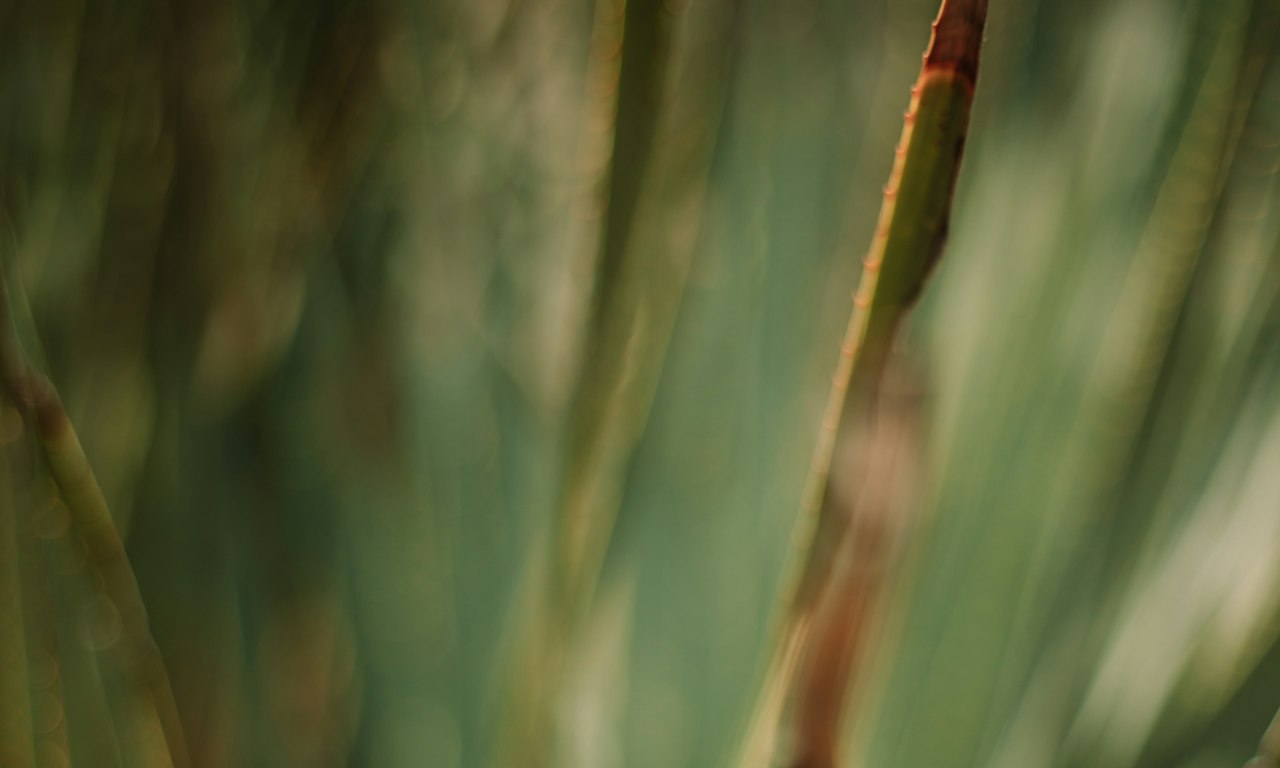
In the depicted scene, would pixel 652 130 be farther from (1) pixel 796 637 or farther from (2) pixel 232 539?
(2) pixel 232 539

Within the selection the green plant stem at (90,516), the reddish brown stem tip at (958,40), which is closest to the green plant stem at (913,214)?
the reddish brown stem tip at (958,40)

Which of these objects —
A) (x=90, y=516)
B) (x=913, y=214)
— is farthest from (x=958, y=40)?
(x=90, y=516)

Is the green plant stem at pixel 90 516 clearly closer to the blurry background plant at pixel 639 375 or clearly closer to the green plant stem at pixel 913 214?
the blurry background plant at pixel 639 375

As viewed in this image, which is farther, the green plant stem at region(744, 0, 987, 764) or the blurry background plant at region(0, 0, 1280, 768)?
the blurry background plant at region(0, 0, 1280, 768)

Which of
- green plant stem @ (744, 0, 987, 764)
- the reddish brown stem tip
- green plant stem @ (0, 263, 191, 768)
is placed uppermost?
the reddish brown stem tip

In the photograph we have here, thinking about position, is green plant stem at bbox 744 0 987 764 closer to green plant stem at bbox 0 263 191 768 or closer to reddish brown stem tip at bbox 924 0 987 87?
reddish brown stem tip at bbox 924 0 987 87

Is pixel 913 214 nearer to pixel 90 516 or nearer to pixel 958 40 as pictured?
pixel 958 40

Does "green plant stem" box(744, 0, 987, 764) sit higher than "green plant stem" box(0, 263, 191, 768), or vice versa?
"green plant stem" box(744, 0, 987, 764)

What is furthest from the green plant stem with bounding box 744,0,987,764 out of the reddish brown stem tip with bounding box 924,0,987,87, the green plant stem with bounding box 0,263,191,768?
the green plant stem with bounding box 0,263,191,768

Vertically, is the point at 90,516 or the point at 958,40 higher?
the point at 958,40
